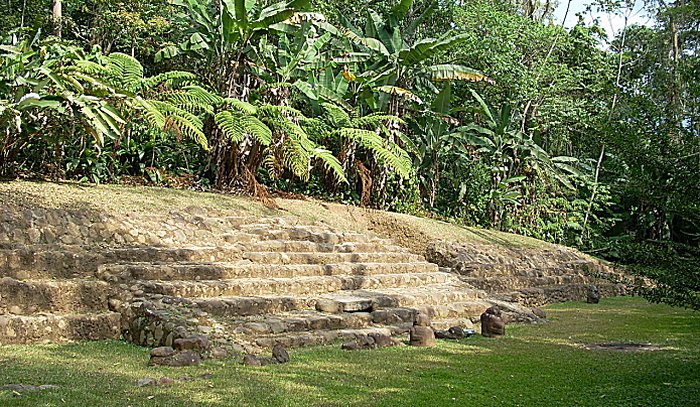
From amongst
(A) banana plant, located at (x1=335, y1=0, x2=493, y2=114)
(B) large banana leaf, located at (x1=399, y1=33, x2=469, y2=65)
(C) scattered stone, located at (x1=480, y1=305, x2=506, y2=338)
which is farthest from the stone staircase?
(B) large banana leaf, located at (x1=399, y1=33, x2=469, y2=65)

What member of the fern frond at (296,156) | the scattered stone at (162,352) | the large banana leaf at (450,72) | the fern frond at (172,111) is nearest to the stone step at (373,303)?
the scattered stone at (162,352)

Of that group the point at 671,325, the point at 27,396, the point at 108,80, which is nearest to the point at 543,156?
the point at 671,325

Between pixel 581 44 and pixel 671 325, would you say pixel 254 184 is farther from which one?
pixel 581 44

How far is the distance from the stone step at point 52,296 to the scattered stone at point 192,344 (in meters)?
1.44

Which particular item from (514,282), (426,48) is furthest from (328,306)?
(426,48)

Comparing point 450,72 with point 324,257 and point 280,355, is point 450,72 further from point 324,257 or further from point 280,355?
point 280,355

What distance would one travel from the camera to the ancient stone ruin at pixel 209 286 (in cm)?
679

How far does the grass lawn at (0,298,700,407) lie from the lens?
489 cm

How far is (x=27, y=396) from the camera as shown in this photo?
4.56 m

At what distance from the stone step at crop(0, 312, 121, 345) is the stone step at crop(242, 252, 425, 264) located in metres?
2.35

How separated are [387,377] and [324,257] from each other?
13.9 feet

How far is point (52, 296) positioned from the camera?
276 inches

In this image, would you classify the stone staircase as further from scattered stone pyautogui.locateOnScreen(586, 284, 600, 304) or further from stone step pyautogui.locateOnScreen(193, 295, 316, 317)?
scattered stone pyautogui.locateOnScreen(586, 284, 600, 304)

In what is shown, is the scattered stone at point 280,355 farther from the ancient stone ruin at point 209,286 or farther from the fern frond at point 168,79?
the fern frond at point 168,79
